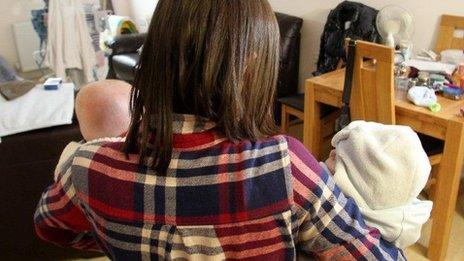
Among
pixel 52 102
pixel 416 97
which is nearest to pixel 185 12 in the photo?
pixel 52 102

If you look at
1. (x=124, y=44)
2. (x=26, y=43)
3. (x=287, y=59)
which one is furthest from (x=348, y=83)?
(x=124, y=44)

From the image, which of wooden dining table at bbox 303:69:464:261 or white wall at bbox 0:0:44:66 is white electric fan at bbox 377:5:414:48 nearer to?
wooden dining table at bbox 303:69:464:261

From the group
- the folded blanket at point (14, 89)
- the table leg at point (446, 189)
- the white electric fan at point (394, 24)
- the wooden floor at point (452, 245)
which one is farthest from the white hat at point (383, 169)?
the white electric fan at point (394, 24)

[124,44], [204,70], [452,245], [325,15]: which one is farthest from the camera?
[124,44]

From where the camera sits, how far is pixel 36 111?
5.61ft

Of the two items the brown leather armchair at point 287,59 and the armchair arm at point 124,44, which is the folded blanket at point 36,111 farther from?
the armchair arm at point 124,44

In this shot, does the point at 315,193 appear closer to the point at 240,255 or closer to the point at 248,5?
the point at 240,255

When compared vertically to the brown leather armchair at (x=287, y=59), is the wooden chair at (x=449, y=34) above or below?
above

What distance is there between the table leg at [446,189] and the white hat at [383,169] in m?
1.08

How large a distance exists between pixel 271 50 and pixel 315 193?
227 millimetres

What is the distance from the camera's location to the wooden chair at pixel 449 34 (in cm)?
251

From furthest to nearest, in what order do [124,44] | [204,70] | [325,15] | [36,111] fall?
[124,44] < [325,15] < [36,111] < [204,70]

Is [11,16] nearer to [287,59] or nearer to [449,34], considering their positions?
[287,59]

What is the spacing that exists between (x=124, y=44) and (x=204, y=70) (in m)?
3.61
